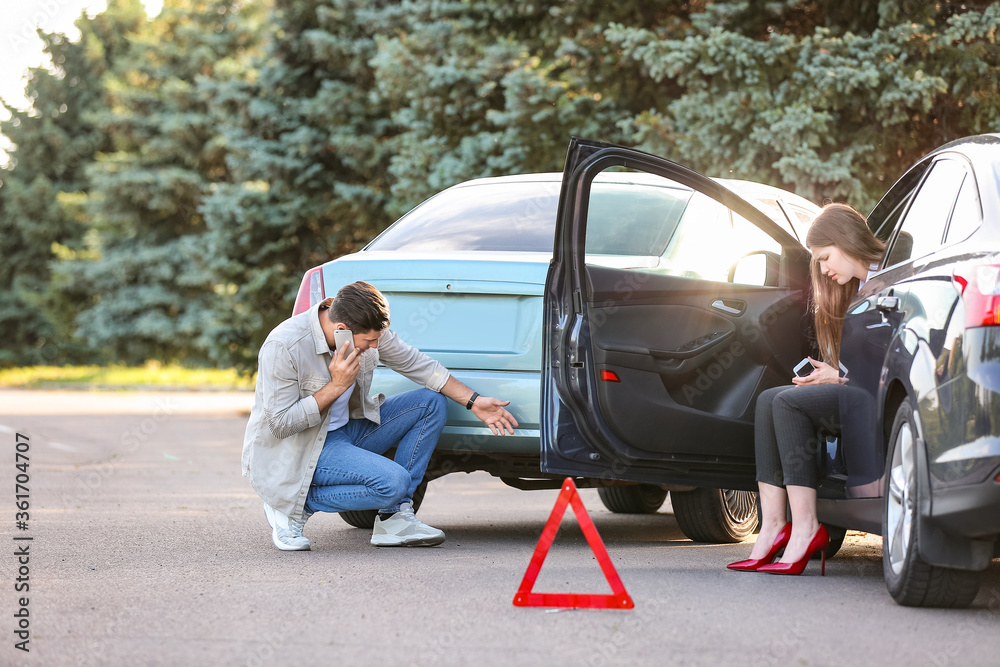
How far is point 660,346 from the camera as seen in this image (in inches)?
200

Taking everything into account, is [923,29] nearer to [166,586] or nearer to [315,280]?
[315,280]

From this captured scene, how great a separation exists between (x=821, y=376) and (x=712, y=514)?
140 centimetres

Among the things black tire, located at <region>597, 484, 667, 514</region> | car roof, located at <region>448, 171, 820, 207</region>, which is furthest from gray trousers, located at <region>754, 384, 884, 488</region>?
black tire, located at <region>597, 484, 667, 514</region>

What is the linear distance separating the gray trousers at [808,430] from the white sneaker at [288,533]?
2247 mm

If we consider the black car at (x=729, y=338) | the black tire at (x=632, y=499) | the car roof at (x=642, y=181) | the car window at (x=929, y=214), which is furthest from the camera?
the black tire at (x=632, y=499)

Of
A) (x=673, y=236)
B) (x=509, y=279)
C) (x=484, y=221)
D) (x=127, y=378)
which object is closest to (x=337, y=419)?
(x=509, y=279)

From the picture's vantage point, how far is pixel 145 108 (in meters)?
36.4

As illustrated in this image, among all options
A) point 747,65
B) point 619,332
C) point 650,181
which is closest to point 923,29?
point 747,65

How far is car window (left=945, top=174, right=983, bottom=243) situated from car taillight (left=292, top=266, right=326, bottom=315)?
3.00 meters

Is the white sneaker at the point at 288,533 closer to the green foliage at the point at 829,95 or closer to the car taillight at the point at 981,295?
the car taillight at the point at 981,295

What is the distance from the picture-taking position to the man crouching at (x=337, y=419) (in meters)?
5.45

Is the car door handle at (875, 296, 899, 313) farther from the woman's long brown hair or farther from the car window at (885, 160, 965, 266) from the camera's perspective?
the woman's long brown hair

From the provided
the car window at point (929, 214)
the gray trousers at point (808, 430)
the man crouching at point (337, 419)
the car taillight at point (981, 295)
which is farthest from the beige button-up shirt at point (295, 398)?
the car taillight at point (981, 295)

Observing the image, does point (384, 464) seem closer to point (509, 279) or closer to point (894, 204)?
point (509, 279)
